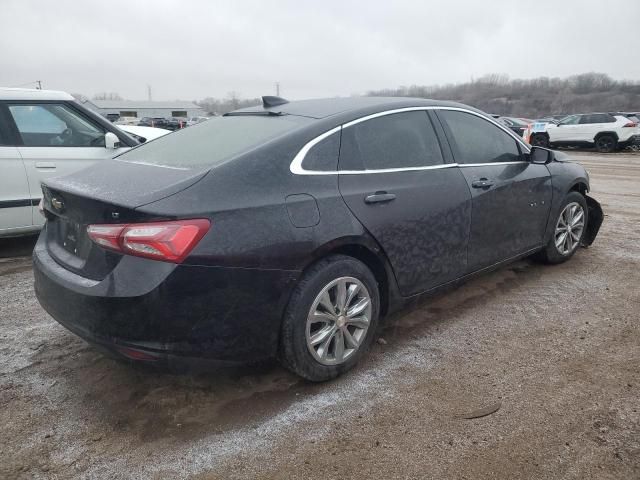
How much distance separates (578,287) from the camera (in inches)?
164

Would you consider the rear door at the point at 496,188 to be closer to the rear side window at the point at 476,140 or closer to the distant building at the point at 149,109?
the rear side window at the point at 476,140

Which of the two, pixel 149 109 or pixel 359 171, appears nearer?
pixel 359 171

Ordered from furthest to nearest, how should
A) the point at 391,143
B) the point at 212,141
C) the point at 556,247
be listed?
the point at 556,247 < the point at 391,143 < the point at 212,141

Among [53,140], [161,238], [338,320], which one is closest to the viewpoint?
[161,238]

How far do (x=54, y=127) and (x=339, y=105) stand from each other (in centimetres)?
343

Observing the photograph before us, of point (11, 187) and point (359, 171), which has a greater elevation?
point (359, 171)

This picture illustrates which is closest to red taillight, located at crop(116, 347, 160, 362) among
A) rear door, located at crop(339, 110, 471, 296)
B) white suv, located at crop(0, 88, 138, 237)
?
rear door, located at crop(339, 110, 471, 296)

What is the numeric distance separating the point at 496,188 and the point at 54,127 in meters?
4.31

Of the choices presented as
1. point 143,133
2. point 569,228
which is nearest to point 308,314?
point 569,228

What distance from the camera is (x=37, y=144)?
4.95 metres

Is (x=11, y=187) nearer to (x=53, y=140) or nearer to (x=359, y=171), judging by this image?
(x=53, y=140)

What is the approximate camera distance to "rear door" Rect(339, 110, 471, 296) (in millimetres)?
2855

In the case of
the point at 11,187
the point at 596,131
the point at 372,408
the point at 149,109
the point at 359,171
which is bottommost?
the point at 372,408

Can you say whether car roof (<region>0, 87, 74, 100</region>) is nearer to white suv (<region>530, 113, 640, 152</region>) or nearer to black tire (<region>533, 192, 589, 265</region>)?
black tire (<region>533, 192, 589, 265</region>)
